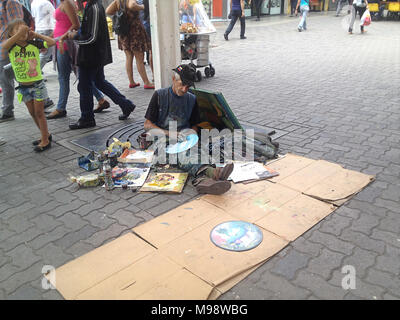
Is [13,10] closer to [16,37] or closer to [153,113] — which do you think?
[16,37]

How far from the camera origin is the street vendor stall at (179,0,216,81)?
7.99m

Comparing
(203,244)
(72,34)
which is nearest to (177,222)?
(203,244)

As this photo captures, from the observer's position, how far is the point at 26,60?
434cm

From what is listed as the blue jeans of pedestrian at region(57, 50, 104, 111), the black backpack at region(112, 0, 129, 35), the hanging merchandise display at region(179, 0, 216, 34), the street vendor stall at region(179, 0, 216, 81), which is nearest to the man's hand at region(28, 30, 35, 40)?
the blue jeans of pedestrian at region(57, 50, 104, 111)

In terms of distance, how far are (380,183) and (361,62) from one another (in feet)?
22.9

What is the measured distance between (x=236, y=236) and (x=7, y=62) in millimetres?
4954

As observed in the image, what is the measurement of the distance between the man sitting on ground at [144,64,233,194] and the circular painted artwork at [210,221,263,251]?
74cm

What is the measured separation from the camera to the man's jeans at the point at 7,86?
5750mm

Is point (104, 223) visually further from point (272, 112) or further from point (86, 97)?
point (272, 112)

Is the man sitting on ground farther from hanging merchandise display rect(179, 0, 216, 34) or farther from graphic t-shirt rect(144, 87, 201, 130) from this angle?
hanging merchandise display rect(179, 0, 216, 34)

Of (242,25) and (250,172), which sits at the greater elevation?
(242,25)

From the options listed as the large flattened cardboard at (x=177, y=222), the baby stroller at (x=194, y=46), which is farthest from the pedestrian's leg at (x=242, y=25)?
the large flattened cardboard at (x=177, y=222)

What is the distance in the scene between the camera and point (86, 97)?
5309mm
